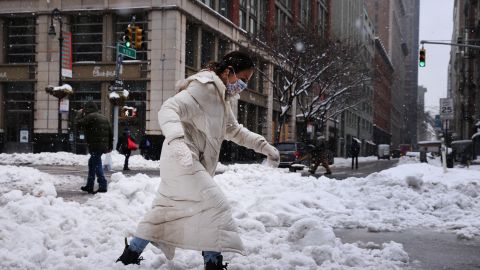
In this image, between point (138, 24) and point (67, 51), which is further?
point (138, 24)

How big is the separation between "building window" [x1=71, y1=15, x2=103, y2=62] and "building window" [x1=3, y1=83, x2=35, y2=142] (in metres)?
3.42

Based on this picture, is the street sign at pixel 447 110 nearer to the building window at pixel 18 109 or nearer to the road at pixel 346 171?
the road at pixel 346 171

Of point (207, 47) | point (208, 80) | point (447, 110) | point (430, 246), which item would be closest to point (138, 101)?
point (207, 47)

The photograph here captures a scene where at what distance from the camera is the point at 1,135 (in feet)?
101

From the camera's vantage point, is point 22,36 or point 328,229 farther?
point 22,36

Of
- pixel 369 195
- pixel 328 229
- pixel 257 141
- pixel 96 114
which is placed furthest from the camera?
pixel 96 114

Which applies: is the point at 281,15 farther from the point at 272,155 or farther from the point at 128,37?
the point at 272,155

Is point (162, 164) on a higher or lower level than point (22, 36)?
lower

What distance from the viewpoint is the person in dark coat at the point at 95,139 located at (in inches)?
422

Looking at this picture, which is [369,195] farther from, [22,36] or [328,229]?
[22,36]

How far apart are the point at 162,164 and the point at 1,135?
97.1 feet

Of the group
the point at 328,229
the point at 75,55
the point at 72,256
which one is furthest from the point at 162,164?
the point at 75,55

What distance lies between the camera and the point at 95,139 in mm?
10875

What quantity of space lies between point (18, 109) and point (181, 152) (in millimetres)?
29762
